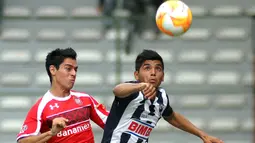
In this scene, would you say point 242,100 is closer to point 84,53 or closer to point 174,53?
point 174,53

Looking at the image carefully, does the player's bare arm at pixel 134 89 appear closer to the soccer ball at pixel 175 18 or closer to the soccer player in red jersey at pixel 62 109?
the soccer player in red jersey at pixel 62 109

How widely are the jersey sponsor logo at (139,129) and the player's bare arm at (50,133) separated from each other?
649mm

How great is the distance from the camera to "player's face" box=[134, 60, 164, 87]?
5363 millimetres

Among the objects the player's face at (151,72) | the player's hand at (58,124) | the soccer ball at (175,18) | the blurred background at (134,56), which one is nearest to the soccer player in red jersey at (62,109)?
the player's hand at (58,124)

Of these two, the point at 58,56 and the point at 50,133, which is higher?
the point at 58,56

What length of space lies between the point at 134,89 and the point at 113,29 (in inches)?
195

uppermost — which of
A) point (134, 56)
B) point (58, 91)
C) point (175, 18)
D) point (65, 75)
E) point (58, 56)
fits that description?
point (175, 18)

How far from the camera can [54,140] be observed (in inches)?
221

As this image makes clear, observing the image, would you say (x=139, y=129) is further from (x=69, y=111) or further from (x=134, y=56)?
(x=134, y=56)

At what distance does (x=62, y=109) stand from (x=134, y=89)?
971 millimetres

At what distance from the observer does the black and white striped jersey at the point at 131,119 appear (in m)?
5.39

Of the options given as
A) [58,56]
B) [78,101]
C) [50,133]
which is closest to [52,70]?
[58,56]

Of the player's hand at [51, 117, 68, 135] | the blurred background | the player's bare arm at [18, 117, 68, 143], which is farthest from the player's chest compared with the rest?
the blurred background

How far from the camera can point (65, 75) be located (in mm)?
5719
